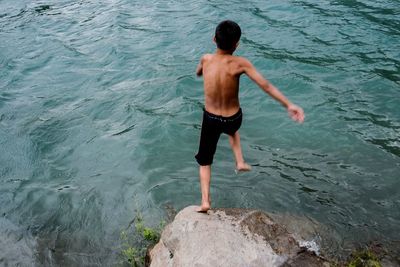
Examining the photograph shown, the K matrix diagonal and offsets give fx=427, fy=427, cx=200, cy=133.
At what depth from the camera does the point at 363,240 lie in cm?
585

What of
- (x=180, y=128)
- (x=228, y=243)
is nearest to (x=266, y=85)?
(x=228, y=243)

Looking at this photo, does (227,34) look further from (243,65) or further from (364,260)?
(364,260)

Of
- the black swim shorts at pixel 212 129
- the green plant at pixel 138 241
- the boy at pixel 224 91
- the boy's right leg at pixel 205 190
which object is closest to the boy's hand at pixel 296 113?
the boy at pixel 224 91

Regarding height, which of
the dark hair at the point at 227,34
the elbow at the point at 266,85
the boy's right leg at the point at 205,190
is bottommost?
the boy's right leg at the point at 205,190

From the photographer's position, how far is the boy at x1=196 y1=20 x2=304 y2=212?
4434mm

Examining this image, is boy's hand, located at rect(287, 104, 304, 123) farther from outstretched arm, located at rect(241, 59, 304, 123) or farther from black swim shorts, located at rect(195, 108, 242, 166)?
black swim shorts, located at rect(195, 108, 242, 166)

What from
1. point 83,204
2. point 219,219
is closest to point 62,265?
point 83,204

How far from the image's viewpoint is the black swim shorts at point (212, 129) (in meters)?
5.03

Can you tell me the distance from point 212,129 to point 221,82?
0.67 m

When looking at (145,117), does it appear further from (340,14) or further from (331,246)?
(340,14)

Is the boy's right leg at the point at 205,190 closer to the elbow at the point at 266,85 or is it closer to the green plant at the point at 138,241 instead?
the green plant at the point at 138,241

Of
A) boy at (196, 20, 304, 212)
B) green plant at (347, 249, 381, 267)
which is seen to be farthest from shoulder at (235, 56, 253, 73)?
green plant at (347, 249, 381, 267)

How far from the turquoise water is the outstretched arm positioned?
236cm

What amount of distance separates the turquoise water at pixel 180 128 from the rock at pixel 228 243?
1147 millimetres
